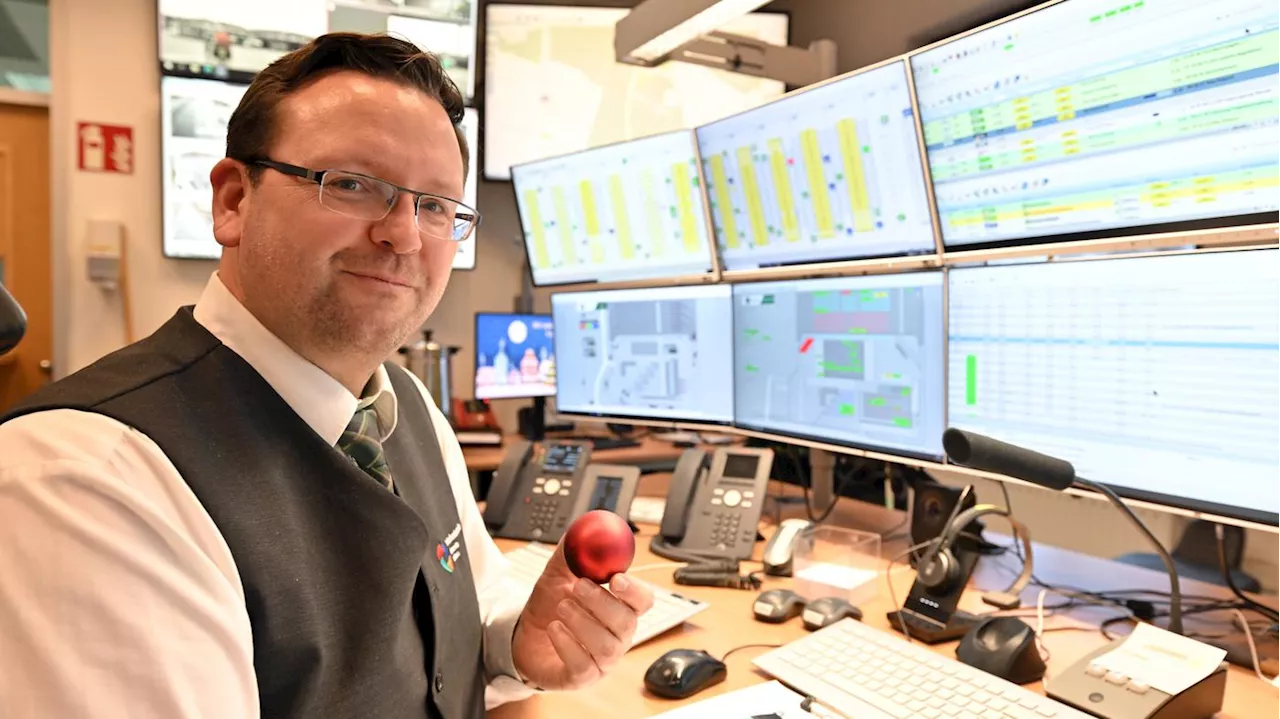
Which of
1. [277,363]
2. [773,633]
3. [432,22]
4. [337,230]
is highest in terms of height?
[432,22]

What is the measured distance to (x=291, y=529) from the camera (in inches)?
26.1

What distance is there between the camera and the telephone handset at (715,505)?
1.45 m

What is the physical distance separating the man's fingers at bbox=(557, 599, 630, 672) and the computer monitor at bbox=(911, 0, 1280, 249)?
0.95 meters

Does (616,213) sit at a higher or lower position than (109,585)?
higher

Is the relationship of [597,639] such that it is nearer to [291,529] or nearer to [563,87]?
[291,529]

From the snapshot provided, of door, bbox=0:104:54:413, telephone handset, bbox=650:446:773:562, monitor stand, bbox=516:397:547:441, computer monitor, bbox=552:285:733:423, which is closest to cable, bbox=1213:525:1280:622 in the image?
telephone handset, bbox=650:446:773:562

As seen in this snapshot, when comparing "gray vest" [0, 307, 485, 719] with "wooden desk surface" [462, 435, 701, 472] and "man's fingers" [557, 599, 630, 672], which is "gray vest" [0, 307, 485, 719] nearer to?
"man's fingers" [557, 599, 630, 672]

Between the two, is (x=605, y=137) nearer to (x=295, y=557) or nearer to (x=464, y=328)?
(x=464, y=328)

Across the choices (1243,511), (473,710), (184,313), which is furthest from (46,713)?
(1243,511)

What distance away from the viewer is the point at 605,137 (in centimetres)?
293

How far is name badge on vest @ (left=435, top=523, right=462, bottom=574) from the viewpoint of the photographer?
2.98 feet

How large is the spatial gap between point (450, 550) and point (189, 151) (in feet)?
7.52

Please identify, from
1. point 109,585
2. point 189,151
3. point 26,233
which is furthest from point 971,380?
point 26,233

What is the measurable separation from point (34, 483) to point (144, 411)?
0.31 ft
